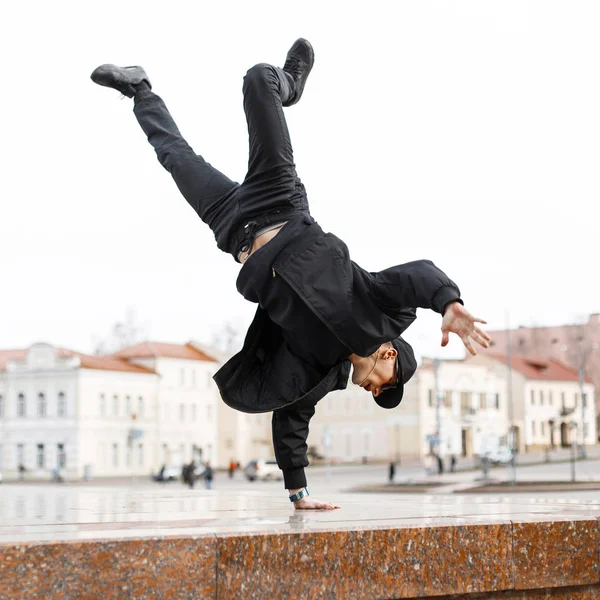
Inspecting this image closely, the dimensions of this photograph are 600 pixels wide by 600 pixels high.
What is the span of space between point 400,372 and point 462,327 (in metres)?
0.94

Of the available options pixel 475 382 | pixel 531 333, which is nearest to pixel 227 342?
pixel 475 382

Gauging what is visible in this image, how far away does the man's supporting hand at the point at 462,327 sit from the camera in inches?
163

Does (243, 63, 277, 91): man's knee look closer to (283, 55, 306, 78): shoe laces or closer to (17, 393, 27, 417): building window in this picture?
(283, 55, 306, 78): shoe laces

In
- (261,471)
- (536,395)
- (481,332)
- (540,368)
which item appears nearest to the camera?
(481,332)

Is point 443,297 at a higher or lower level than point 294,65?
lower

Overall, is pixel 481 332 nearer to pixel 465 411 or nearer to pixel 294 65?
pixel 294 65

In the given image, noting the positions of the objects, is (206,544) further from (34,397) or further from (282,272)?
(34,397)

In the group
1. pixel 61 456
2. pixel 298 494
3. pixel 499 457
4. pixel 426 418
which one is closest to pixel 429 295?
pixel 298 494

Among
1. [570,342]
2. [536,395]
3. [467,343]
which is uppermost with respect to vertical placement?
[570,342]

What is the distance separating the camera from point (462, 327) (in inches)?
164

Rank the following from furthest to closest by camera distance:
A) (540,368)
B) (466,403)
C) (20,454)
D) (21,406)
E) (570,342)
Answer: (466,403)
(540,368)
(21,406)
(20,454)
(570,342)

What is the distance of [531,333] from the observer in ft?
192

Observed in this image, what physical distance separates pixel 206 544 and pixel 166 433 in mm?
74858

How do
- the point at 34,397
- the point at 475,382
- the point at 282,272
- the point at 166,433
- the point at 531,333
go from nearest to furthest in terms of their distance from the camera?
the point at 282,272 < the point at 531,333 < the point at 34,397 < the point at 166,433 < the point at 475,382
